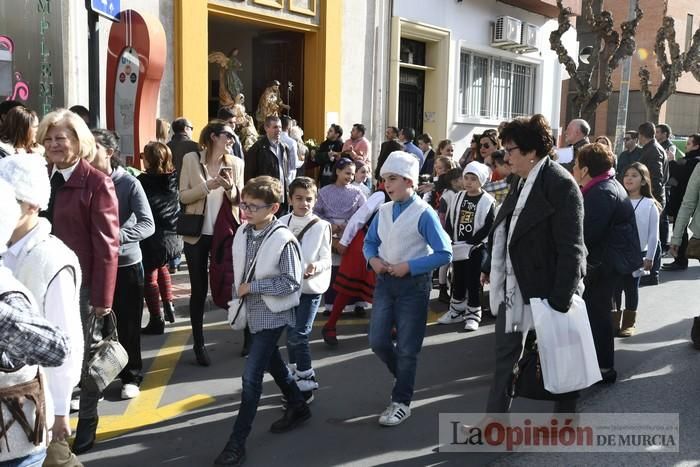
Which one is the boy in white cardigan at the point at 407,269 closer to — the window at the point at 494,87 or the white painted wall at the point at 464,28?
the white painted wall at the point at 464,28

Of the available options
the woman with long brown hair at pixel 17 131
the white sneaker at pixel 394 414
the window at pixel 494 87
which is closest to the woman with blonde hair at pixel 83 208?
the woman with long brown hair at pixel 17 131

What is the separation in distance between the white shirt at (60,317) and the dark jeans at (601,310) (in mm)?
3980

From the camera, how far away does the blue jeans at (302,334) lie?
470cm

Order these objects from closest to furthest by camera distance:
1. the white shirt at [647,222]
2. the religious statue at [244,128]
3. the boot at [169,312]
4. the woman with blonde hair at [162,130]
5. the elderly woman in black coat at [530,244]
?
the elderly woman in black coat at [530,244]
the boot at [169,312]
the white shirt at [647,222]
the woman with blonde hair at [162,130]
the religious statue at [244,128]

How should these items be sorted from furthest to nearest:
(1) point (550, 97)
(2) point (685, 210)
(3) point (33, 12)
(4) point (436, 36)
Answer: (1) point (550, 97)
(4) point (436, 36)
(3) point (33, 12)
(2) point (685, 210)

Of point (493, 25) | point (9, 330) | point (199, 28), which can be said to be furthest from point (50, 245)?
point (493, 25)

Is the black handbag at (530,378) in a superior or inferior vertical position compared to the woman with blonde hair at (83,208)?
inferior

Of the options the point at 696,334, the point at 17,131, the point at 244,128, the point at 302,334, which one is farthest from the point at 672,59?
the point at 17,131

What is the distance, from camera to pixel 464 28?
1705 cm

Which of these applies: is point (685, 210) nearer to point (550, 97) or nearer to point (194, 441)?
point (194, 441)

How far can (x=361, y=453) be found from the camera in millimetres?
4039

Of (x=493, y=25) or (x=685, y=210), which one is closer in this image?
(x=685, y=210)

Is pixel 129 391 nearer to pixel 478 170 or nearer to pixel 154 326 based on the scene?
pixel 154 326

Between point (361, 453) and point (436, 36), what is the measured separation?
45.1ft
